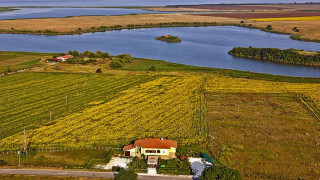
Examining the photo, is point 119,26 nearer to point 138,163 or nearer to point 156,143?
point 156,143

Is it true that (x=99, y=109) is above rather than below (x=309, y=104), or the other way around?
above

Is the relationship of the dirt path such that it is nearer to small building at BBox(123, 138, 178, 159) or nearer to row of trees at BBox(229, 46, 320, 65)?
small building at BBox(123, 138, 178, 159)

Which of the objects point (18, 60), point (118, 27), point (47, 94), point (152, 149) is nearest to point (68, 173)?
point (152, 149)

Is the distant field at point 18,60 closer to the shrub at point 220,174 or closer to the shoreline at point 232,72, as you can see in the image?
the shoreline at point 232,72

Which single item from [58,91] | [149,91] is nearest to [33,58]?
[58,91]

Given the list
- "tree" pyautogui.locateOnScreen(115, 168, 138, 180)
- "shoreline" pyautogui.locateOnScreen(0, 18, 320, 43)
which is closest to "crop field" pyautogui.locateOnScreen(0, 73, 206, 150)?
"tree" pyautogui.locateOnScreen(115, 168, 138, 180)

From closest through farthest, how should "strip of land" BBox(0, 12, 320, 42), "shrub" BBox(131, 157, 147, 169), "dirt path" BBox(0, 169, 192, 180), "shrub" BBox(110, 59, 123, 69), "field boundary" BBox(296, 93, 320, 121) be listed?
"dirt path" BBox(0, 169, 192, 180), "shrub" BBox(131, 157, 147, 169), "field boundary" BBox(296, 93, 320, 121), "shrub" BBox(110, 59, 123, 69), "strip of land" BBox(0, 12, 320, 42)

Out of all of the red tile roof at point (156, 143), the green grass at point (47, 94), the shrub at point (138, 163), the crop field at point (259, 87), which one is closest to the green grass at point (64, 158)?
the shrub at point (138, 163)
